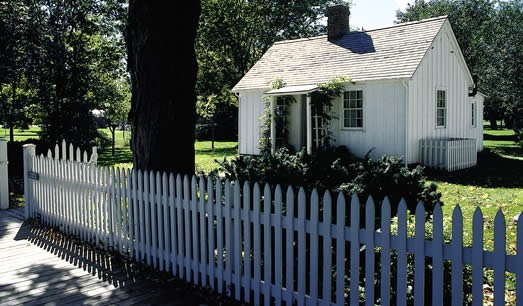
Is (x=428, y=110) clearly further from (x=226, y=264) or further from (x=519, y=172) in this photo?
(x=226, y=264)

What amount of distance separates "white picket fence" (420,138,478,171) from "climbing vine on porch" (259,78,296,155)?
565cm

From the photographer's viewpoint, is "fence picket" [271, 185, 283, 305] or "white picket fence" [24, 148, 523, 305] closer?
"white picket fence" [24, 148, 523, 305]

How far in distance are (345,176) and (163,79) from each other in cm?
271

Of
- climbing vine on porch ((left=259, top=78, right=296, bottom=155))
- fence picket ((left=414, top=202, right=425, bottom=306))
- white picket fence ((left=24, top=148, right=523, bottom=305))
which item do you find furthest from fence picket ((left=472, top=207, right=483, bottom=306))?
climbing vine on porch ((left=259, top=78, right=296, bottom=155))

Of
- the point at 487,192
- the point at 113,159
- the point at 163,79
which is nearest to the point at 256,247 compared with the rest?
the point at 163,79

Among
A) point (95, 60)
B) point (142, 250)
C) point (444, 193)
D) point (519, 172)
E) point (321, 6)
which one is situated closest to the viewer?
point (142, 250)

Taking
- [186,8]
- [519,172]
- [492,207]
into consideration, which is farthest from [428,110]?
[186,8]

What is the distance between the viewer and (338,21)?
2133 cm

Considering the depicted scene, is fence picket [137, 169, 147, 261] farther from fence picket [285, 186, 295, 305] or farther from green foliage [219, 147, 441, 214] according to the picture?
fence picket [285, 186, 295, 305]

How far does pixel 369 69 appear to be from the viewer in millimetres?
17641

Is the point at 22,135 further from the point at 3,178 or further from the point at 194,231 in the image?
the point at 194,231

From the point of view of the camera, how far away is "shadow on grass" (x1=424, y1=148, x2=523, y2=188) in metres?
14.1

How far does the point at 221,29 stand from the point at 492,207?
25.1 m

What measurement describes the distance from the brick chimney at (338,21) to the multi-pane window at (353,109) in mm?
4248
